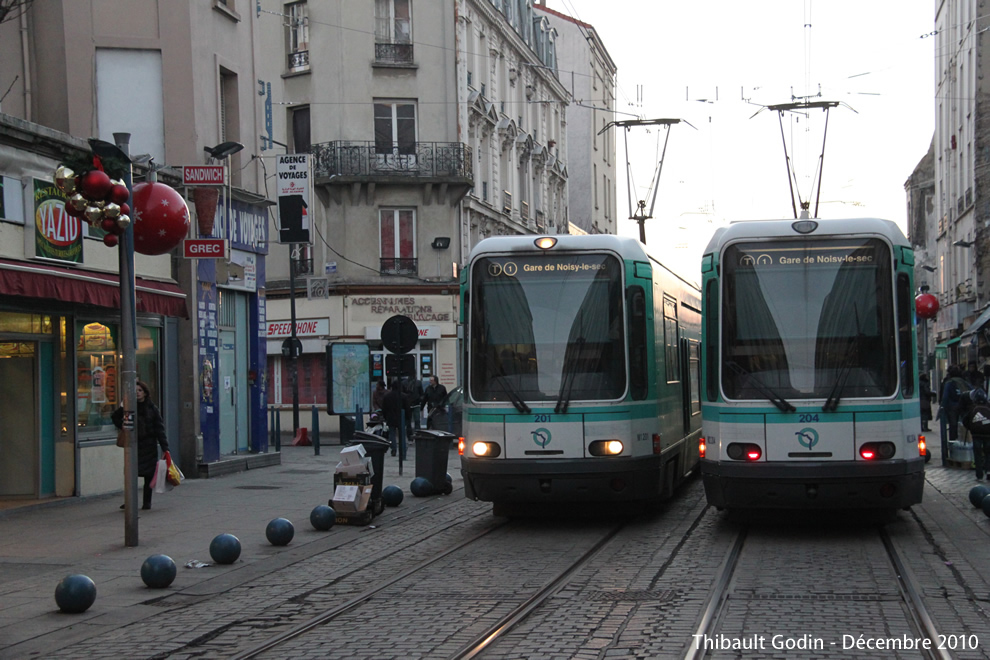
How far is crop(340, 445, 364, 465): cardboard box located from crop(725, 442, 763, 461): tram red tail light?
453 centimetres

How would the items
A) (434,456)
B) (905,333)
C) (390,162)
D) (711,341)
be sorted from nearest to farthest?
(905,333) → (711,341) → (434,456) → (390,162)

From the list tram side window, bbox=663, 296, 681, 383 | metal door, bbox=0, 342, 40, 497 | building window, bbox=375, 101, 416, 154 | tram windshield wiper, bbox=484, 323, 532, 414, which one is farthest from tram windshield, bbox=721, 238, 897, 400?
building window, bbox=375, 101, 416, 154

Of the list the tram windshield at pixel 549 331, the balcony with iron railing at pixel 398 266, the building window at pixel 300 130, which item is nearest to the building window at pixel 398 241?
the balcony with iron railing at pixel 398 266

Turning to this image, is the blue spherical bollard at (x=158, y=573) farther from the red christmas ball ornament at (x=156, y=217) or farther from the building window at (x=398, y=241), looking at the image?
the building window at (x=398, y=241)

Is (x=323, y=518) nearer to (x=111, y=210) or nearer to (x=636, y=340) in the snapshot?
(x=636, y=340)

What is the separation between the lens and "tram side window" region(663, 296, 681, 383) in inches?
545

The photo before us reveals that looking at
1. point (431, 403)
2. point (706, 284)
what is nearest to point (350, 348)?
point (431, 403)

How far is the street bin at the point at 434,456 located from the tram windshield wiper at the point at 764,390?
6.28m

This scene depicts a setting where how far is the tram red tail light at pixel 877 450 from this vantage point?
10836 mm

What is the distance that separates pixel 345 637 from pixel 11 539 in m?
6.66

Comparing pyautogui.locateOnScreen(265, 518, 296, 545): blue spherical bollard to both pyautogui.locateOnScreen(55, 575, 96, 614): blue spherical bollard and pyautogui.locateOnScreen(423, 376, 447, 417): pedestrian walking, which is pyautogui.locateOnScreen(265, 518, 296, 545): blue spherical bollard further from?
pyautogui.locateOnScreen(423, 376, 447, 417): pedestrian walking

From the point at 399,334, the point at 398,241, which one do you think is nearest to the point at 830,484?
the point at 399,334

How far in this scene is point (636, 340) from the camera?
12.2m

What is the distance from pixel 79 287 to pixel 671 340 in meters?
7.62
